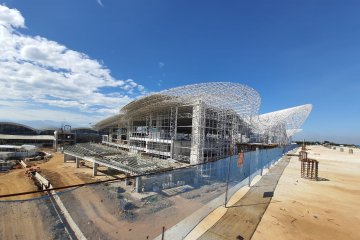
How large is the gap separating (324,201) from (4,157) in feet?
210

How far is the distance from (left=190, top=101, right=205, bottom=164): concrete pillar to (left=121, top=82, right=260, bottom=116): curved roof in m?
1.56

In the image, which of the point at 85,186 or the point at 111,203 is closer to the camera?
the point at 85,186

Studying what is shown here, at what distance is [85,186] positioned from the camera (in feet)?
13.1

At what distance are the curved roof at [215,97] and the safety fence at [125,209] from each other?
25240 millimetres

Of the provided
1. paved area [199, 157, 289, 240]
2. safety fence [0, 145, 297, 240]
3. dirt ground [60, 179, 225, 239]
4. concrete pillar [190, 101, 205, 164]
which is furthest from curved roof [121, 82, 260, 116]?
dirt ground [60, 179, 225, 239]

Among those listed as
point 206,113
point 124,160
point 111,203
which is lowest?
point 124,160

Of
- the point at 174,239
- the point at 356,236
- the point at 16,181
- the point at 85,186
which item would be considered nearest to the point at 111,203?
the point at 85,186

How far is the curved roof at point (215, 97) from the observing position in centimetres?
3203

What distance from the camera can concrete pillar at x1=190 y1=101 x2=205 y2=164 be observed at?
34781 mm

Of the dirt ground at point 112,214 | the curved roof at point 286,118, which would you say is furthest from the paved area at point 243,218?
Answer: the curved roof at point 286,118

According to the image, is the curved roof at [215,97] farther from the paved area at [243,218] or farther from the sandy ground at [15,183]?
the paved area at [243,218]

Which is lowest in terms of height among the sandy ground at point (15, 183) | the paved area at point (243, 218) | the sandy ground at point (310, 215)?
the sandy ground at point (15, 183)

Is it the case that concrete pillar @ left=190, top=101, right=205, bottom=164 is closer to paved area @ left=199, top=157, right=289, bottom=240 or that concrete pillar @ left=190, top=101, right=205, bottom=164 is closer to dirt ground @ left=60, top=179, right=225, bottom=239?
paved area @ left=199, top=157, right=289, bottom=240

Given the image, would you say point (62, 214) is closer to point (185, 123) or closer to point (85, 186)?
point (85, 186)
